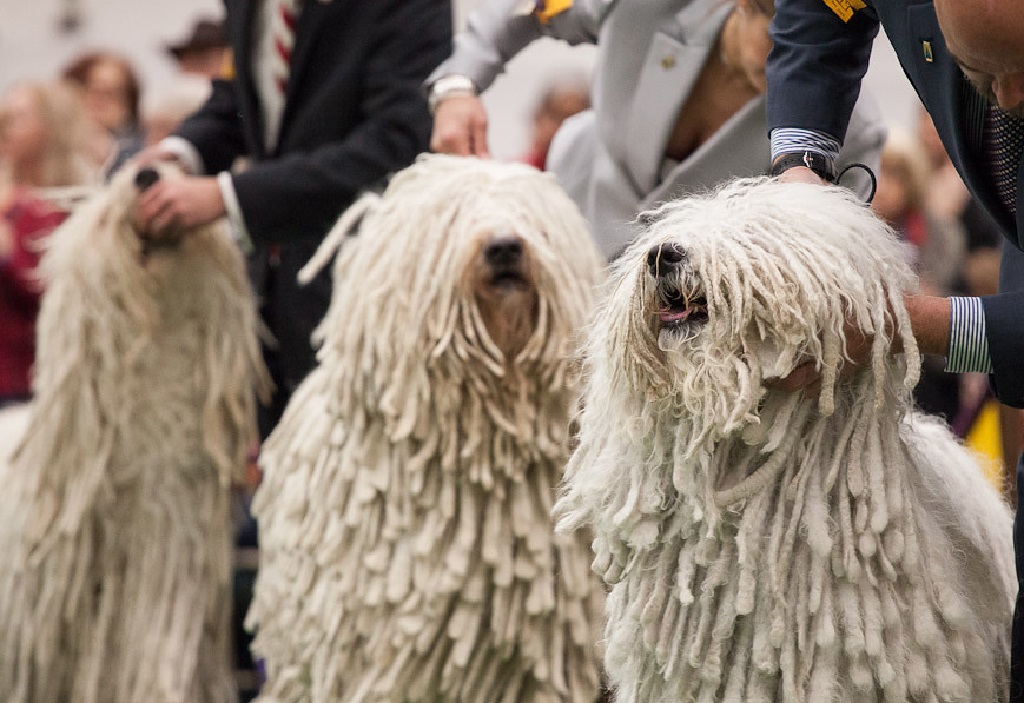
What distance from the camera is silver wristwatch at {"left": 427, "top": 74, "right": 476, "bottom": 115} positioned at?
310 centimetres

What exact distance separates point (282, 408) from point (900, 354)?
1.94m

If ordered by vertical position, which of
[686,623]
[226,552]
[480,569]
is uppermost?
[686,623]

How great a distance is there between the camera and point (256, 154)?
3.70 m

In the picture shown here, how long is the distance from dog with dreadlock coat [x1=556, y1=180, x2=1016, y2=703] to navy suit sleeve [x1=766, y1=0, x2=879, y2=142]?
28 cm

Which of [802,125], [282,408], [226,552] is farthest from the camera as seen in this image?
[282,408]

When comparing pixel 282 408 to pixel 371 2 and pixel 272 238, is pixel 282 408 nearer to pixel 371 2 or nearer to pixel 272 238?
pixel 272 238

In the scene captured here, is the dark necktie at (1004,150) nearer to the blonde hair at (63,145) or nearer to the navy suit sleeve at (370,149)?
the navy suit sleeve at (370,149)

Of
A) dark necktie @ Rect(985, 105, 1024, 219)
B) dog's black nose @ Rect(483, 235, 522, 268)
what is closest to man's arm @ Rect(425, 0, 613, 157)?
dog's black nose @ Rect(483, 235, 522, 268)

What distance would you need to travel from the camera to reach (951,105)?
207cm


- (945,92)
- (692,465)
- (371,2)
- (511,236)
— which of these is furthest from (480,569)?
(371,2)

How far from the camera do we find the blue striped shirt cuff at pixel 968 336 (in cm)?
195

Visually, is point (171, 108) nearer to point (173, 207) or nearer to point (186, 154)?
point (186, 154)

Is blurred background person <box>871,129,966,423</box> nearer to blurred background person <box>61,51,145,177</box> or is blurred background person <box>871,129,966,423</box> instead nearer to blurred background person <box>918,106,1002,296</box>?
blurred background person <box>918,106,1002,296</box>

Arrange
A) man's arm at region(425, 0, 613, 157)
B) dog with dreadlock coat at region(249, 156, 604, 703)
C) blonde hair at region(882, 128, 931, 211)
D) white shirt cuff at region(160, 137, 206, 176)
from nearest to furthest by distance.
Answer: dog with dreadlock coat at region(249, 156, 604, 703), man's arm at region(425, 0, 613, 157), white shirt cuff at region(160, 137, 206, 176), blonde hair at region(882, 128, 931, 211)
